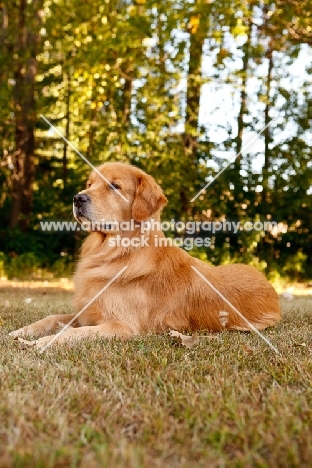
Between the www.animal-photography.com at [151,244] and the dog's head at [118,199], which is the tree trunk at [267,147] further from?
the dog's head at [118,199]

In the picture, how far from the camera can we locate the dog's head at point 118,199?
4.05m

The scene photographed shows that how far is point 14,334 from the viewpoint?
370 centimetres

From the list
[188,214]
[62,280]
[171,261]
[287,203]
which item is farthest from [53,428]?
[287,203]

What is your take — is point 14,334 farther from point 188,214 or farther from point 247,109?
point 247,109

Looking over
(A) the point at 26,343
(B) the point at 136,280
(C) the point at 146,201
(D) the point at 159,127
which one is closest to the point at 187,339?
(B) the point at 136,280

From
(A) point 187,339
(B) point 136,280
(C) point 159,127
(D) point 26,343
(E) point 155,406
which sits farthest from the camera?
(C) point 159,127

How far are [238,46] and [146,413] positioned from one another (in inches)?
427

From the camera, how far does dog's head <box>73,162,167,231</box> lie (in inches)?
159

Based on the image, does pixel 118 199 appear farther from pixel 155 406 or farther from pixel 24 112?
pixel 24 112

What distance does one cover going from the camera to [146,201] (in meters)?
4.10

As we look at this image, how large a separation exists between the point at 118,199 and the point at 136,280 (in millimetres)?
650

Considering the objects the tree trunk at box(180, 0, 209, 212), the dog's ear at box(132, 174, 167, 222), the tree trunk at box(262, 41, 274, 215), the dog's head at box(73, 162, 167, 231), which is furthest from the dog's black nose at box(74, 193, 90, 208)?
the tree trunk at box(262, 41, 274, 215)

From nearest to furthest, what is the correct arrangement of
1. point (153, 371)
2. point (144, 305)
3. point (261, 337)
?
point (153, 371) < point (261, 337) < point (144, 305)

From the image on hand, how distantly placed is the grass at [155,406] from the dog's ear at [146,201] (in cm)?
112
